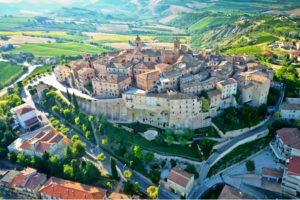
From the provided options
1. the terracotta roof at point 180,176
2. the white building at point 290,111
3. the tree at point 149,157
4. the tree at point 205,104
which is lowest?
the terracotta roof at point 180,176

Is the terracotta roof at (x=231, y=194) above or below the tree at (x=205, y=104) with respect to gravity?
below

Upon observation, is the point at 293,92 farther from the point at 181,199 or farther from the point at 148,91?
the point at 181,199

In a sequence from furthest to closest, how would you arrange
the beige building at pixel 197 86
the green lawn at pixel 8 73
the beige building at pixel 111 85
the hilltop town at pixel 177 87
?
the green lawn at pixel 8 73 < the beige building at pixel 111 85 < the beige building at pixel 197 86 < the hilltop town at pixel 177 87

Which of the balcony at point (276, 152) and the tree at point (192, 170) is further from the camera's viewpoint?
the balcony at point (276, 152)

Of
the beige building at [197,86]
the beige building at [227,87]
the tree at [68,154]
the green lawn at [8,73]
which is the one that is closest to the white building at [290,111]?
the beige building at [227,87]

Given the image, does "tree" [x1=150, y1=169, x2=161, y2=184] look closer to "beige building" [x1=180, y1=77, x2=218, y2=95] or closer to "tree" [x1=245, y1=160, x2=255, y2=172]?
"tree" [x1=245, y1=160, x2=255, y2=172]

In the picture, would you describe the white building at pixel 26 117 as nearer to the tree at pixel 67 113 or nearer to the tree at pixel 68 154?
the tree at pixel 67 113

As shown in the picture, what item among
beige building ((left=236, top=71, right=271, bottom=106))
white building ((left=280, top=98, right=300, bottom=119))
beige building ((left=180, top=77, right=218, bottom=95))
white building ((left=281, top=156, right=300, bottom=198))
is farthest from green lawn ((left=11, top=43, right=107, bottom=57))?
white building ((left=281, top=156, right=300, bottom=198))
